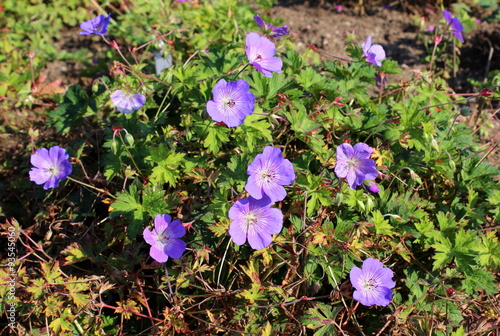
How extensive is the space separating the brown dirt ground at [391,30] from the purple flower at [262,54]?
59.1 inches

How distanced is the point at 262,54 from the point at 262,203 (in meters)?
0.77

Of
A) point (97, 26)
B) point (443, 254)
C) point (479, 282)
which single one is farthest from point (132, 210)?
point (479, 282)

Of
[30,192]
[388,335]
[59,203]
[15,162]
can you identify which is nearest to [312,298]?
[388,335]

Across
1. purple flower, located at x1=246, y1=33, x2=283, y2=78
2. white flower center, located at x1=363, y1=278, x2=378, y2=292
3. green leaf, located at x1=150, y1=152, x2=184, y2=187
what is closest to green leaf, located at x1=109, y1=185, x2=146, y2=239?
green leaf, located at x1=150, y1=152, x2=184, y2=187

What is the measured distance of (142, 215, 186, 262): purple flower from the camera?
188cm

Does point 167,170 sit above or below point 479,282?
above

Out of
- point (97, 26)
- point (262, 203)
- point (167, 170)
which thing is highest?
point (97, 26)

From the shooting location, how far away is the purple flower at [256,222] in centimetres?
179

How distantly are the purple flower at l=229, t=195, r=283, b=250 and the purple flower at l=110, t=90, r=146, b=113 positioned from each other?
0.83m

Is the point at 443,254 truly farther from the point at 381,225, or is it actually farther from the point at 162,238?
the point at 162,238

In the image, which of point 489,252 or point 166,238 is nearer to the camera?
point 166,238

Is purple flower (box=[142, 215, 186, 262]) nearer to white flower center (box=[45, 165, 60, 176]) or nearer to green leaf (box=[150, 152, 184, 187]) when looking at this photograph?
green leaf (box=[150, 152, 184, 187])

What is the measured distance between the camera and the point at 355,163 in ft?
6.29

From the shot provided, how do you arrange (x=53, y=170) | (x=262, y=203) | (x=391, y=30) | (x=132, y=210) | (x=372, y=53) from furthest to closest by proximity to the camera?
(x=391, y=30), (x=372, y=53), (x=53, y=170), (x=132, y=210), (x=262, y=203)
